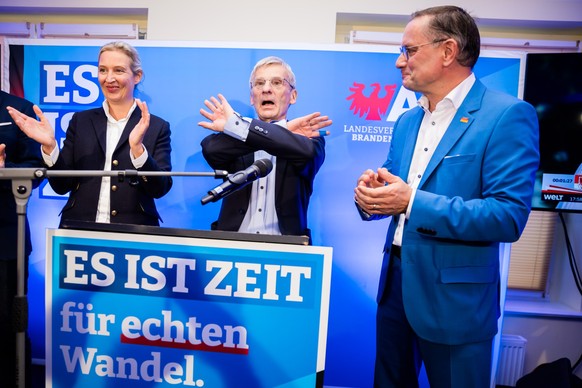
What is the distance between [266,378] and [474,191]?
91cm

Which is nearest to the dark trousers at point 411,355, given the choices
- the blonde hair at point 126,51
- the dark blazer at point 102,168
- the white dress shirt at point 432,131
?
the white dress shirt at point 432,131

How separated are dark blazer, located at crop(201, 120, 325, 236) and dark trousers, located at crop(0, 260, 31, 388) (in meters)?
1.10

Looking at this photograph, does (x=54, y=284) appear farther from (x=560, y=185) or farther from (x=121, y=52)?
(x=560, y=185)

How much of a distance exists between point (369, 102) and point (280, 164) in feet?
2.84

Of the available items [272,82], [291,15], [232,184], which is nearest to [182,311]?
[232,184]

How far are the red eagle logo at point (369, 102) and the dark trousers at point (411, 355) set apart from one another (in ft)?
4.08

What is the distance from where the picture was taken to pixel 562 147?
9.07 ft

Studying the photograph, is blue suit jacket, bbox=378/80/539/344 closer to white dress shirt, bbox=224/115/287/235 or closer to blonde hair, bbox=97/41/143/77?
white dress shirt, bbox=224/115/287/235

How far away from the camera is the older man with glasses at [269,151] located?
1.94 m

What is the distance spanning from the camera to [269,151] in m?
1.95

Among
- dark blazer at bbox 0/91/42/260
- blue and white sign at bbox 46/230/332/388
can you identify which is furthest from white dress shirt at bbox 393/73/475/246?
dark blazer at bbox 0/91/42/260

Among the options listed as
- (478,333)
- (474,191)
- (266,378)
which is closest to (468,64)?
(474,191)

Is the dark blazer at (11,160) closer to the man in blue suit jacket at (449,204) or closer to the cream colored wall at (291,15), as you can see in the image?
the cream colored wall at (291,15)

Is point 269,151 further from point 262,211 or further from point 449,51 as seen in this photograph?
point 449,51
